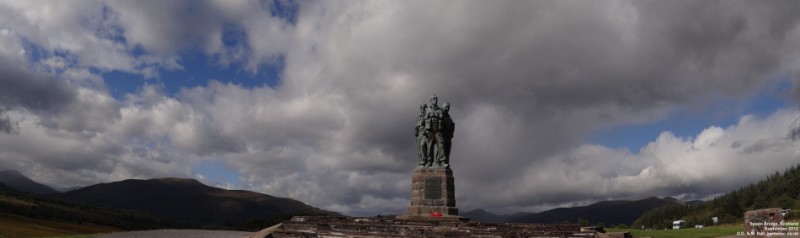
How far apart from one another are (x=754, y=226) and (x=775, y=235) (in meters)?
0.93

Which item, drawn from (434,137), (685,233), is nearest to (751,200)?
(685,233)

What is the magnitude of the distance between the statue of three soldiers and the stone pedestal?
0.91 m

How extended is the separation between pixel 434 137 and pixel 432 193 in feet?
11.7

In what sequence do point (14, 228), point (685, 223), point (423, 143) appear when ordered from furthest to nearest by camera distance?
point (685, 223) → point (423, 143) → point (14, 228)

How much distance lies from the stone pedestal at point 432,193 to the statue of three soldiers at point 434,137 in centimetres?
91

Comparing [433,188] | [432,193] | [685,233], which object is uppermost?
[433,188]

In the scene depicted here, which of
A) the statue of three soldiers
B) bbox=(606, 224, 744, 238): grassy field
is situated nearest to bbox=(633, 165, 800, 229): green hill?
bbox=(606, 224, 744, 238): grassy field

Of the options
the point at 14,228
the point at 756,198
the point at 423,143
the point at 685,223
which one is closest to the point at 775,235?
the point at 423,143

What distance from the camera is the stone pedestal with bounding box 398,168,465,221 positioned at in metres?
29.2

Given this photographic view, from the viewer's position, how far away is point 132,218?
81.8 m

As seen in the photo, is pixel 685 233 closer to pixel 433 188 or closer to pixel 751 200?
pixel 433 188

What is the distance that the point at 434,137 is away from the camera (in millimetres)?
31391

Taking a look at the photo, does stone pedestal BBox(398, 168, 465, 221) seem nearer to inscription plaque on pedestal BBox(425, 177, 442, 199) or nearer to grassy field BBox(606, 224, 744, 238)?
inscription plaque on pedestal BBox(425, 177, 442, 199)

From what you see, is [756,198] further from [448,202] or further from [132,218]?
[132,218]
